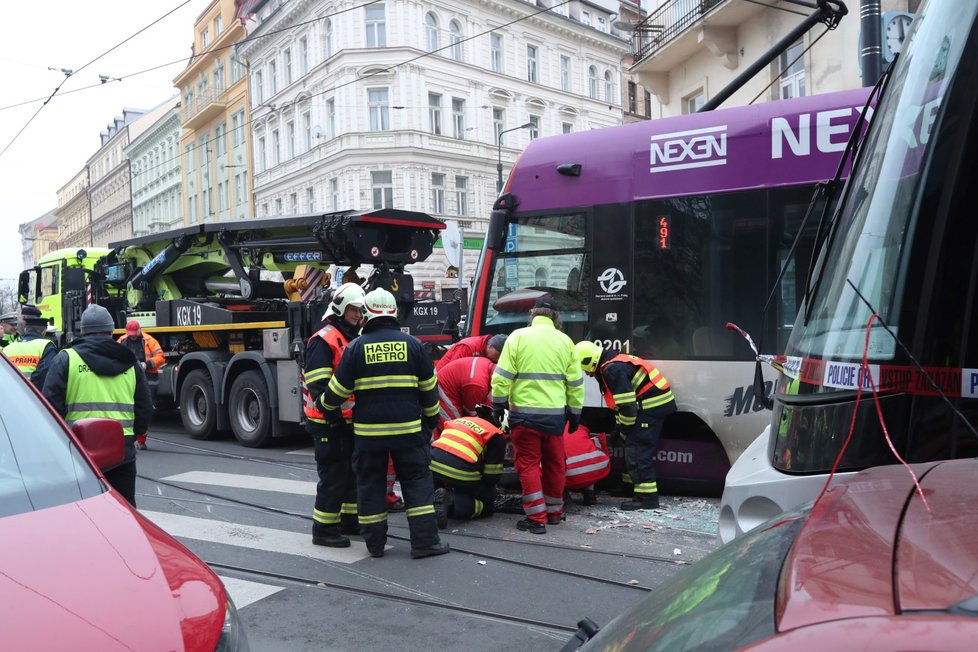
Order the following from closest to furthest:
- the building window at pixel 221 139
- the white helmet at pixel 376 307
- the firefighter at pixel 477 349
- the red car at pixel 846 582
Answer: the red car at pixel 846 582 < the white helmet at pixel 376 307 < the firefighter at pixel 477 349 < the building window at pixel 221 139

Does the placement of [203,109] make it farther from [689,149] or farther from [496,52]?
[689,149]

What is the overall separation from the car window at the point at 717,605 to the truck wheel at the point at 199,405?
10.2 metres

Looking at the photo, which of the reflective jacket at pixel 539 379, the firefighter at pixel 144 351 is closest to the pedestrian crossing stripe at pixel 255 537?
the reflective jacket at pixel 539 379

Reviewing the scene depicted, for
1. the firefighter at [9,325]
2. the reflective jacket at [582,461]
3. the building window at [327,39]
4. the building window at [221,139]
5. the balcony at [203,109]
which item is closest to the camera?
the reflective jacket at [582,461]

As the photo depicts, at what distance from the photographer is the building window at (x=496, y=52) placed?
1476 inches

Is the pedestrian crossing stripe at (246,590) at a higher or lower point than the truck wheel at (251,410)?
lower

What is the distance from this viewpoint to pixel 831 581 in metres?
1.29

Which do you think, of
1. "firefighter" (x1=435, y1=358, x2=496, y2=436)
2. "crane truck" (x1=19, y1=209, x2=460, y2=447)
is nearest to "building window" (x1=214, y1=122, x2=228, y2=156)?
"crane truck" (x1=19, y1=209, x2=460, y2=447)

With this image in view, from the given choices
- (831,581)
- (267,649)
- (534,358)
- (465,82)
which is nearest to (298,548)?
(267,649)

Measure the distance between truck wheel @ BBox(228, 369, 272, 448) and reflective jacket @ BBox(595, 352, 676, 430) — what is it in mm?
5347

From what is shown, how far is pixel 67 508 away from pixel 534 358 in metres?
4.13

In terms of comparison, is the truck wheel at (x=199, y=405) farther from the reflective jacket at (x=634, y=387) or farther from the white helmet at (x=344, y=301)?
the reflective jacket at (x=634, y=387)

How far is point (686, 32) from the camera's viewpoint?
1689 cm

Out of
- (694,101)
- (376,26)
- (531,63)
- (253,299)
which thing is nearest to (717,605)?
(253,299)
